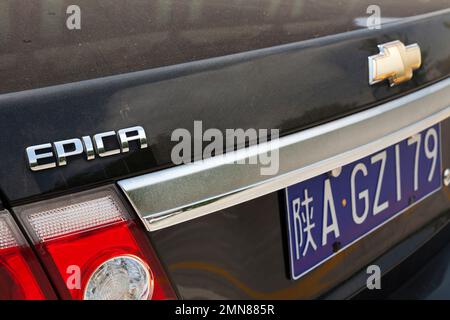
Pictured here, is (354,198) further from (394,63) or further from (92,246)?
(92,246)

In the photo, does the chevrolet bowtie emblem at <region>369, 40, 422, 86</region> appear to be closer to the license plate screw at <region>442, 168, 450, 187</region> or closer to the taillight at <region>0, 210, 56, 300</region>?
the license plate screw at <region>442, 168, 450, 187</region>

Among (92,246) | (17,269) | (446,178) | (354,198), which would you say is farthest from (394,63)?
(17,269)

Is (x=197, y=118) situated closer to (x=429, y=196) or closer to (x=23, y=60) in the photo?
(x=23, y=60)

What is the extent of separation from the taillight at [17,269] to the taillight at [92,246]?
2 cm

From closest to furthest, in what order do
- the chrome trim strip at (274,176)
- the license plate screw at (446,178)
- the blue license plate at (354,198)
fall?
the chrome trim strip at (274,176) → the blue license plate at (354,198) → the license plate screw at (446,178)

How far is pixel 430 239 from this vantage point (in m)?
1.86

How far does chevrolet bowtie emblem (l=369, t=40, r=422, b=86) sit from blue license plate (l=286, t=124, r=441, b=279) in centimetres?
21

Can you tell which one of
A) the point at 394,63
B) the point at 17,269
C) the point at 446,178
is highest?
the point at 394,63

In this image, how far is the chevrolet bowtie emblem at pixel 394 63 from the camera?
1.45 metres

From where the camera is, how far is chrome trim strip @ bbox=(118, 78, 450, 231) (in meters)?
1.13

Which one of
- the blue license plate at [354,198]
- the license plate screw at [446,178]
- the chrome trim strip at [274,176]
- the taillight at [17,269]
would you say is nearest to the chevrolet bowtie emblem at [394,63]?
the chrome trim strip at [274,176]

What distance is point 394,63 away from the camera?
1.48m

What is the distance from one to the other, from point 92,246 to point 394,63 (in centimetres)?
92

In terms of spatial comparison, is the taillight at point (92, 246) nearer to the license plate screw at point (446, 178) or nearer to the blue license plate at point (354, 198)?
the blue license plate at point (354, 198)
